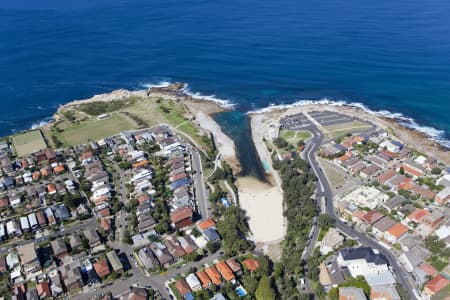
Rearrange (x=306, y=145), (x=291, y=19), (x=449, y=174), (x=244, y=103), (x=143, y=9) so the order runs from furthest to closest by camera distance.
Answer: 1. (x=143, y=9)
2. (x=291, y=19)
3. (x=244, y=103)
4. (x=306, y=145)
5. (x=449, y=174)

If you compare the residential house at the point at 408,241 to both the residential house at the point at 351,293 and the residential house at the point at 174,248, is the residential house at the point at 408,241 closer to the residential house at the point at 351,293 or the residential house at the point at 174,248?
the residential house at the point at 351,293

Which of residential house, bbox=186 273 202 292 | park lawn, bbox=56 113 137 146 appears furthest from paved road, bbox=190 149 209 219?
park lawn, bbox=56 113 137 146

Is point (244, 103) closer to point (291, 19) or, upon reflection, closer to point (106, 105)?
point (106, 105)

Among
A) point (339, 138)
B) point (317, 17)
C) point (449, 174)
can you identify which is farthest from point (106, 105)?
point (317, 17)

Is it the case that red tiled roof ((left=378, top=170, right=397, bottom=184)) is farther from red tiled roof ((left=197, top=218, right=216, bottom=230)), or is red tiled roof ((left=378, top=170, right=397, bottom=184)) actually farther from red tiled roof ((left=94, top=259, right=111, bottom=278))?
red tiled roof ((left=94, top=259, right=111, bottom=278))

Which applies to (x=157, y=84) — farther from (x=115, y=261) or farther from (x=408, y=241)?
(x=408, y=241)

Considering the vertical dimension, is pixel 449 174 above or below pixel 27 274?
above

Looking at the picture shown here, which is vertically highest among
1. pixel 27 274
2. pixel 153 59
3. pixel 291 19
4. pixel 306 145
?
pixel 291 19

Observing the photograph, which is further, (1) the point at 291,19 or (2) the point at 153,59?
(1) the point at 291,19
